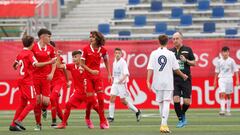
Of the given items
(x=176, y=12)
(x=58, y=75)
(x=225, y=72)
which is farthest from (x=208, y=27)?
(x=58, y=75)

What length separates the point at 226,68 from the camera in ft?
78.8

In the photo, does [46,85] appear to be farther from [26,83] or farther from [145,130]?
[145,130]

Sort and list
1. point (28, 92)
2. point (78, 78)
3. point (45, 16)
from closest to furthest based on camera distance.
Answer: point (28, 92) → point (78, 78) → point (45, 16)

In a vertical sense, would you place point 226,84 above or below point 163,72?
below

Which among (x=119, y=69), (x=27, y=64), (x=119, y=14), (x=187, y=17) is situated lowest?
(x=119, y=69)

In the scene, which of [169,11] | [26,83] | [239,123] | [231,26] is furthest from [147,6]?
[26,83]

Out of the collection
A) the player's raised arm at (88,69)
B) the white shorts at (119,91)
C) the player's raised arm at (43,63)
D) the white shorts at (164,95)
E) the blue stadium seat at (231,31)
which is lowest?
the white shorts at (119,91)

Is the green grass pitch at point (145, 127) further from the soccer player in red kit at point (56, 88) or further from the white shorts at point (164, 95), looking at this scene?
the white shorts at point (164, 95)

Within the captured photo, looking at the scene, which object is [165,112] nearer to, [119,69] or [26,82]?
[26,82]

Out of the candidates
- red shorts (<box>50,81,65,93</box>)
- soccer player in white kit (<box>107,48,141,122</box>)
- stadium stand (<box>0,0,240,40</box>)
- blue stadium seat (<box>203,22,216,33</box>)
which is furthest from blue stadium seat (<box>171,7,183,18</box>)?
red shorts (<box>50,81,65,93</box>)

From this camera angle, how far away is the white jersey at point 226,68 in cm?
2398

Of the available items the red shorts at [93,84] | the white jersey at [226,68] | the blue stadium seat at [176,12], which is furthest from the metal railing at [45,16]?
the red shorts at [93,84]

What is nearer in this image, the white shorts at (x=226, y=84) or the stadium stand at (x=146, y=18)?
the white shorts at (x=226, y=84)

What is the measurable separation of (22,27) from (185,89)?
1905 centimetres
